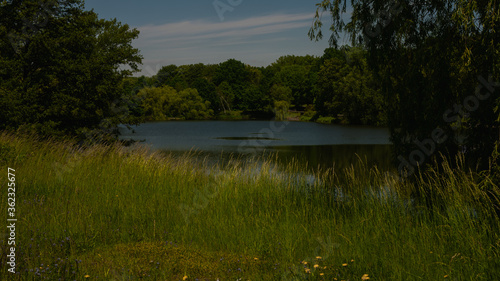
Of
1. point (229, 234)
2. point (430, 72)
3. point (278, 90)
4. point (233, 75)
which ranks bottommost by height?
point (229, 234)

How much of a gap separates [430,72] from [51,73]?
17.0 metres

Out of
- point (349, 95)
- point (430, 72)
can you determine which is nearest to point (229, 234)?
point (430, 72)

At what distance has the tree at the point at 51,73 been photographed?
18078 mm

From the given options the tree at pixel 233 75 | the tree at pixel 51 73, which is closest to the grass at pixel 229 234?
the tree at pixel 51 73

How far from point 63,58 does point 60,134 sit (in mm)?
3536

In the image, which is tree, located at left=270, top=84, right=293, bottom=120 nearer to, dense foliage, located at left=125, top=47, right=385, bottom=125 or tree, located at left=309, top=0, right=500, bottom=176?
dense foliage, located at left=125, top=47, right=385, bottom=125

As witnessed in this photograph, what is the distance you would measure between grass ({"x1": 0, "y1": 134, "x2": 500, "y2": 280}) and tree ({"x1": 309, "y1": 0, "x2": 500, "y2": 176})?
177cm

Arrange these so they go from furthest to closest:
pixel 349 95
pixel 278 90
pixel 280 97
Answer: pixel 278 90 → pixel 280 97 → pixel 349 95

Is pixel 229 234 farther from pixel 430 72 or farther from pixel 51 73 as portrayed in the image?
pixel 51 73

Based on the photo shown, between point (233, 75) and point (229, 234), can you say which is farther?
point (233, 75)

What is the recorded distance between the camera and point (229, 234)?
5.78m

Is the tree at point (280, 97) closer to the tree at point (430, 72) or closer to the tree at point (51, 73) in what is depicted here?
the tree at point (51, 73)

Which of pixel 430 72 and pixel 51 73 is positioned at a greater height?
pixel 51 73

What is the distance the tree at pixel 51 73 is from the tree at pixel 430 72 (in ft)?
46.0
